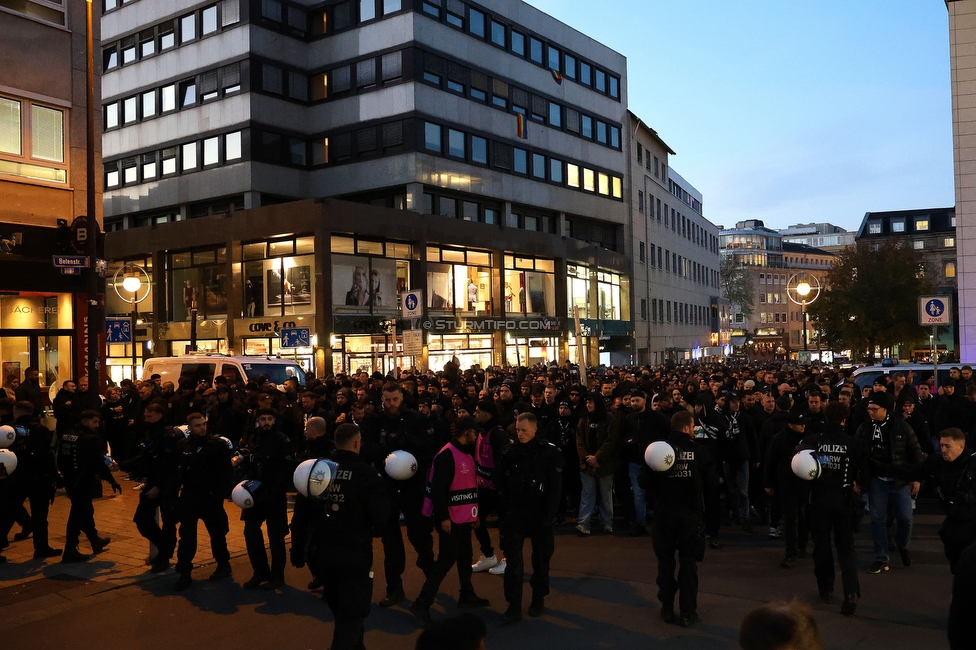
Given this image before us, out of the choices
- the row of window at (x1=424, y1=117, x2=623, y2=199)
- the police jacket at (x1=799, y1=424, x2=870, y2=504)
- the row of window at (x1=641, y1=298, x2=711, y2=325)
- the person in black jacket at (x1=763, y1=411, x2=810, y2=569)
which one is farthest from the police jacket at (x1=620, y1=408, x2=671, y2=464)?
the row of window at (x1=641, y1=298, x2=711, y2=325)

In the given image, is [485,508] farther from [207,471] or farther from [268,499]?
[207,471]

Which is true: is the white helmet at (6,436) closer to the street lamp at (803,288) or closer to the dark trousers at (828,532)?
the dark trousers at (828,532)

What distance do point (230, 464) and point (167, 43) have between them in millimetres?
38308

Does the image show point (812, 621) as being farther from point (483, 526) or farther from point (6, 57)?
point (6, 57)

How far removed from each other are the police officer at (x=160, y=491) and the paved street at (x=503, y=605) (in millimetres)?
332

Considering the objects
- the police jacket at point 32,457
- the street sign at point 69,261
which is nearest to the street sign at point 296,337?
the street sign at point 69,261

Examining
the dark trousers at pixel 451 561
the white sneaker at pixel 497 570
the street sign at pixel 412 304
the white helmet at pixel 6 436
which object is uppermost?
the street sign at pixel 412 304

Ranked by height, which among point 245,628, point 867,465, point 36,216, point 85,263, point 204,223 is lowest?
point 245,628

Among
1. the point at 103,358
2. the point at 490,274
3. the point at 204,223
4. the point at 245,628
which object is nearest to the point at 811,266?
the point at 490,274

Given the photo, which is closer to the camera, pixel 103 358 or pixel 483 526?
pixel 483 526

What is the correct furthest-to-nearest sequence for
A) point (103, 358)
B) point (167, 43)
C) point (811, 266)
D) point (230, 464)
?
point (811, 266) < point (167, 43) < point (103, 358) < point (230, 464)

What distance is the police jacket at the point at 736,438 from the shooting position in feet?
34.7

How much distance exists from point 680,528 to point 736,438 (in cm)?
401

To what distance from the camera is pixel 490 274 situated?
41.6 meters
